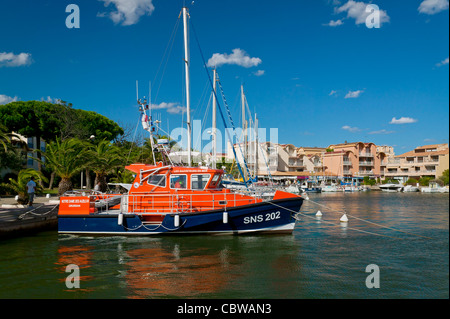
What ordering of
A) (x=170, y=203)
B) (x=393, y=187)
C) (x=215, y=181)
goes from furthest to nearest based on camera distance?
1. (x=393, y=187)
2. (x=215, y=181)
3. (x=170, y=203)

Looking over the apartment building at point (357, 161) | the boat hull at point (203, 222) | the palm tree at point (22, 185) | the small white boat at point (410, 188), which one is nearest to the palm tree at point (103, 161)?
the palm tree at point (22, 185)

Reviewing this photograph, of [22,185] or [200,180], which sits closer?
[200,180]

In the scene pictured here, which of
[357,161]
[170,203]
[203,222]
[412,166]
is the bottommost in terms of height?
[203,222]

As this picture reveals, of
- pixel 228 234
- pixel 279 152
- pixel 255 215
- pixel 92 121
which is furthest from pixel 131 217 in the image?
pixel 279 152

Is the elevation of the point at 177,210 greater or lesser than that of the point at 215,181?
lesser

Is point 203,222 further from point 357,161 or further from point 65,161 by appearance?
point 357,161

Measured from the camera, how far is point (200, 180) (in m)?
15.8

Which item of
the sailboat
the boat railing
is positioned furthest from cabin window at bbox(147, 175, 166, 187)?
the boat railing

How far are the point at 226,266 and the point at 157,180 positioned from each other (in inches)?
244

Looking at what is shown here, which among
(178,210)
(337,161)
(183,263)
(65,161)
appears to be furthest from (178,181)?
(337,161)

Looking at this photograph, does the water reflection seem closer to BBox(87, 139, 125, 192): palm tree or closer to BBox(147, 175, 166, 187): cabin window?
BBox(147, 175, 166, 187): cabin window
